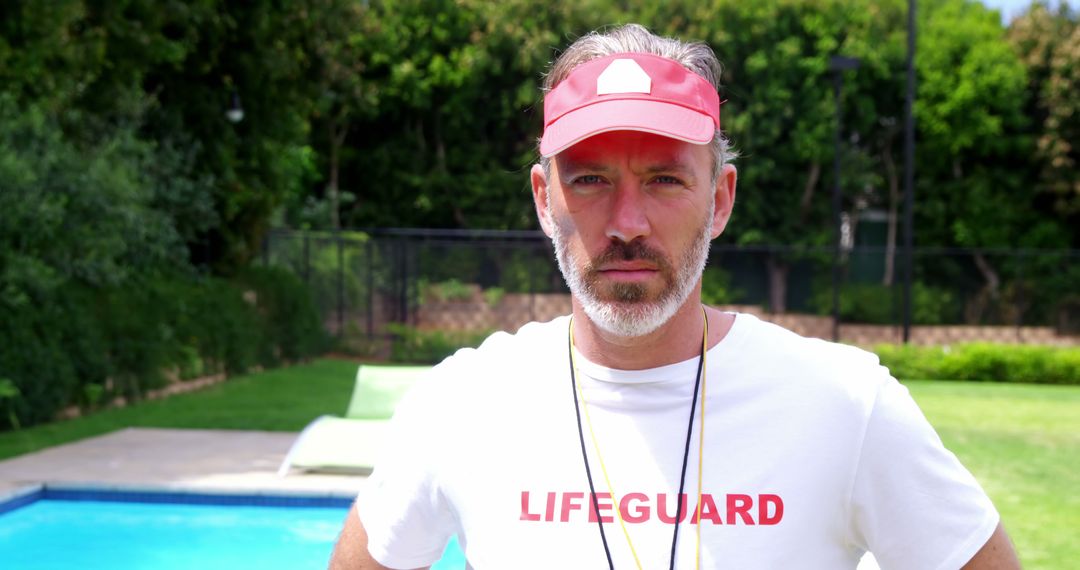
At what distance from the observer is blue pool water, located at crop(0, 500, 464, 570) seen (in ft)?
28.5

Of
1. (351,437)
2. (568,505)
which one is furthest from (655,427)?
(351,437)

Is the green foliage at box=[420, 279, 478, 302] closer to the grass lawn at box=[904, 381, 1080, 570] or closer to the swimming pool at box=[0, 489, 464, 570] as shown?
the grass lawn at box=[904, 381, 1080, 570]

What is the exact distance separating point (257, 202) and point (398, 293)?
652 centimetres

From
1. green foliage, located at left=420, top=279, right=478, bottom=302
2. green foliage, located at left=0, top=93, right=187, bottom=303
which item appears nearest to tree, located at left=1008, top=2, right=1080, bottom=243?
green foliage, located at left=420, top=279, right=478, bottom=302

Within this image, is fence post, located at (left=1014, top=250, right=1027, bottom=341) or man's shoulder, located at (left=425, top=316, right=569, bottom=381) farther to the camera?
fence post, located at (left=1014, top=250, right=1027, bottom=341)

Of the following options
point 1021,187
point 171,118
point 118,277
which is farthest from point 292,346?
point 1021,187

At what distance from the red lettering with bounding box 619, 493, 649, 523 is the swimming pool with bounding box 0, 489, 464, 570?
266 inches

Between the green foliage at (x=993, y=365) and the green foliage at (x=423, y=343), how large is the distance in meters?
8.06

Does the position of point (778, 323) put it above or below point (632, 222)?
below

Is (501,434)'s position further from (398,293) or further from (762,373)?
(398,293)

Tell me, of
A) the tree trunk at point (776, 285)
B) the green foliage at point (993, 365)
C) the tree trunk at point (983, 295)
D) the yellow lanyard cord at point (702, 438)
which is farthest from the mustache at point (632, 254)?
the tree trunk at point (983, 295)

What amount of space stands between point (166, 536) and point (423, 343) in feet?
49.7

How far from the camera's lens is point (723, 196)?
1970mm

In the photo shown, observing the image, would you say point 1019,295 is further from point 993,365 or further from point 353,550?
point 353,550
